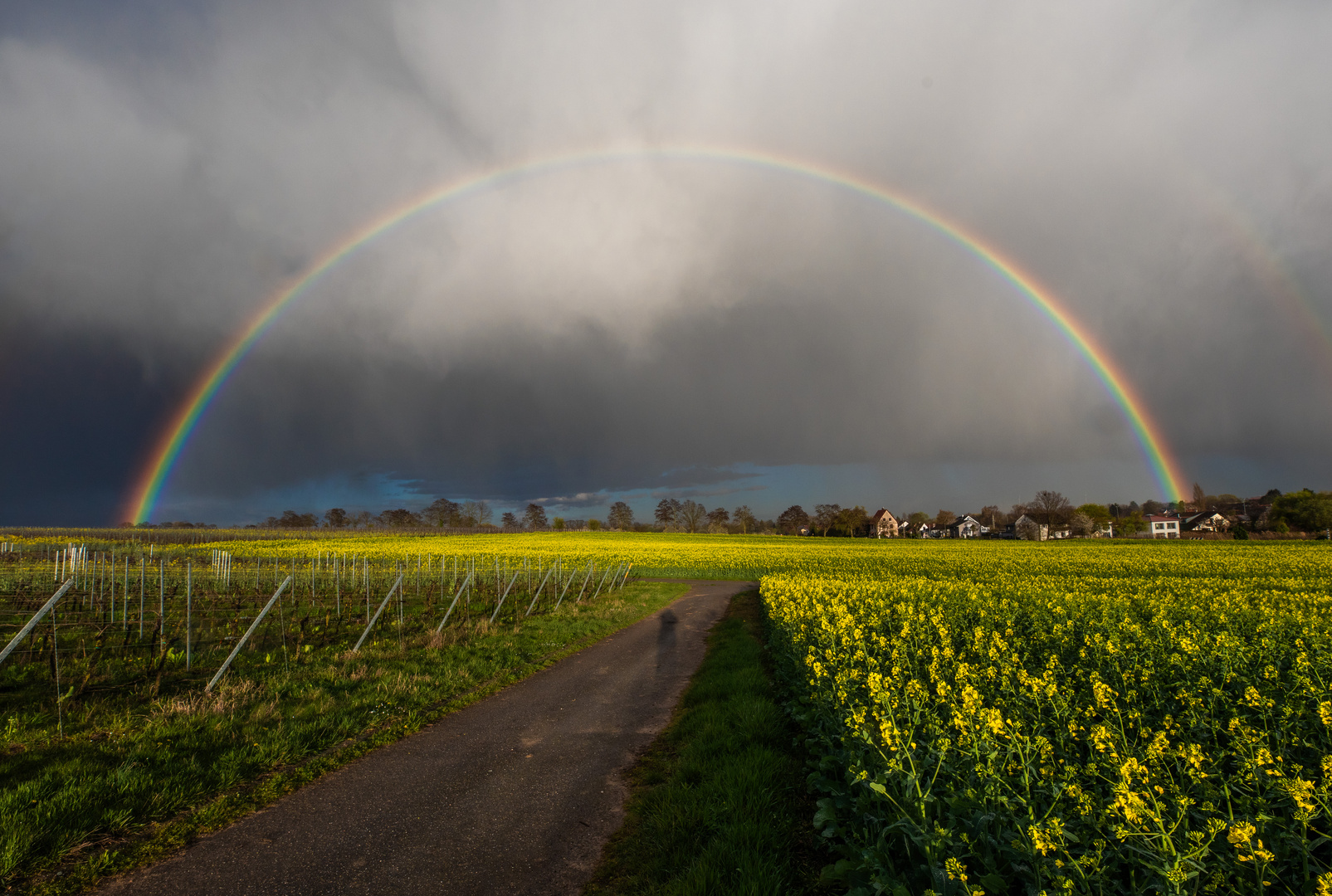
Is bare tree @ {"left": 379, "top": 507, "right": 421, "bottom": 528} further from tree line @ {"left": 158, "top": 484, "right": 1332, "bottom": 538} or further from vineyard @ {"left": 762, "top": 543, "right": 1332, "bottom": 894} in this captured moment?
vineyard @ {"left": 762, "top": 543, "right": 1332, "bottom": 894}

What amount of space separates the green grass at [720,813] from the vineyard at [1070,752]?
0.49 meters

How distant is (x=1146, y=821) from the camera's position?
3.27m

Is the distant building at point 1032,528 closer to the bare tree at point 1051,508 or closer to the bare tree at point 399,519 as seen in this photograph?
the bare tree at point 1051,508

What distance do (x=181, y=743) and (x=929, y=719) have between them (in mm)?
8534

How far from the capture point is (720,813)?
5.92 meters

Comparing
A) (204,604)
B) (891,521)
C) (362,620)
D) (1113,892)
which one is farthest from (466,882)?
(891,521)

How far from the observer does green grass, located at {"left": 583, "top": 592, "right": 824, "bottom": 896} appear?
196 inches

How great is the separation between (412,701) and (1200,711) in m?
10.3

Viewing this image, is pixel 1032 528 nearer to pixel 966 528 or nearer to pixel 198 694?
pixel 966 528

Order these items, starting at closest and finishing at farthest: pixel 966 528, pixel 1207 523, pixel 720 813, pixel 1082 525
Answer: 1. pixel 720 813
2. pixel 1207 523
3. pixel 1082 525
4. pixel 966 528

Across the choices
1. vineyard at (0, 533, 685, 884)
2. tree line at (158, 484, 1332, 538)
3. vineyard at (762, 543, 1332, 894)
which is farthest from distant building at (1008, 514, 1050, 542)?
vineyard at (762, 543, 1332, 894)

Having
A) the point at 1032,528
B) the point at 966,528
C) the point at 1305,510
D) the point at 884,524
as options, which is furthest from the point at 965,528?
the point at 1305,510

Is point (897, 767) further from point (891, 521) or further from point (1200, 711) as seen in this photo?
point (891, 521)

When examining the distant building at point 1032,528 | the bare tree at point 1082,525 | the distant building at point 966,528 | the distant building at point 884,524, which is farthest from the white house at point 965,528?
the bare tree at point 1082,525
